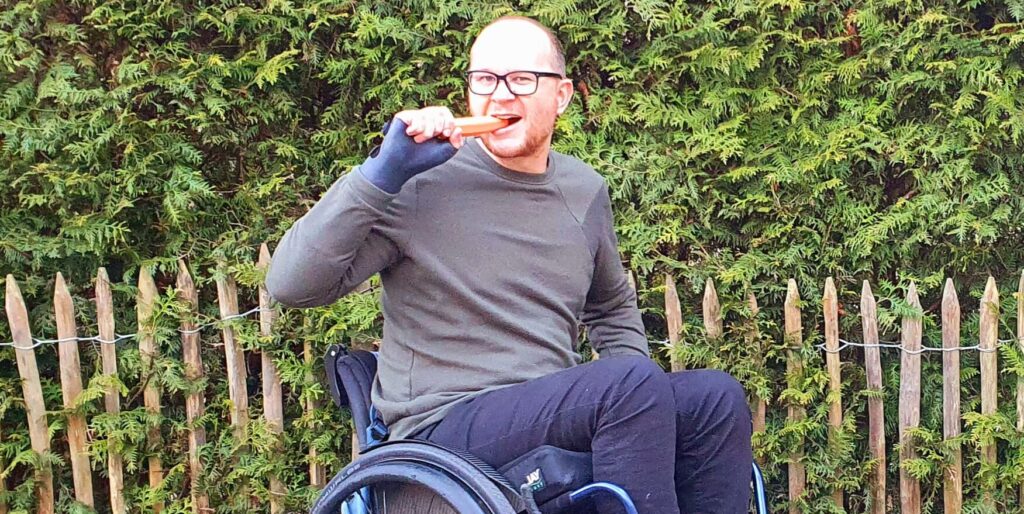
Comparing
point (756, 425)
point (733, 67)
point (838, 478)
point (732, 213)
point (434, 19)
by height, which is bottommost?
point (838, 478)

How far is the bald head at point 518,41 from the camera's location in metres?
2.00

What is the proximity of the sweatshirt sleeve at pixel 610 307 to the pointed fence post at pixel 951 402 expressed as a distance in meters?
1.14

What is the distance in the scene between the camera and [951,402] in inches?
115

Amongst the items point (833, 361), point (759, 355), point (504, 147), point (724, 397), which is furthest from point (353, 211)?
point (833, 361)

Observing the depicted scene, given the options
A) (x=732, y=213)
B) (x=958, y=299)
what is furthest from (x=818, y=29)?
(x=958, y=299)

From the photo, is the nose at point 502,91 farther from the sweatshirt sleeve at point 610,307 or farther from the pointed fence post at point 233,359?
the pointed fence post at point 233,359

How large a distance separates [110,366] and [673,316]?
1756 mm

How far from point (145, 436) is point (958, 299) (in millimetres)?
2645

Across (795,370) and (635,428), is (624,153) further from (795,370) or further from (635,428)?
(635,428)

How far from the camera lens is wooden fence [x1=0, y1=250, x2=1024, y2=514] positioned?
2850 millimetres

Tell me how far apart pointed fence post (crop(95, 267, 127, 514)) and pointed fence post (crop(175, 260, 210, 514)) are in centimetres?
20

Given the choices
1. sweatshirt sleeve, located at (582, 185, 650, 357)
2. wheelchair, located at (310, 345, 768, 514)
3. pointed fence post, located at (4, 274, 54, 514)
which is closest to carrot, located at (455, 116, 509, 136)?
sweatshirt sleeve, located at (582, 185, 650, 357)

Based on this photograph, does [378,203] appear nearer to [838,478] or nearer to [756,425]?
[756,425]

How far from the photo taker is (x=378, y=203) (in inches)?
68.1
